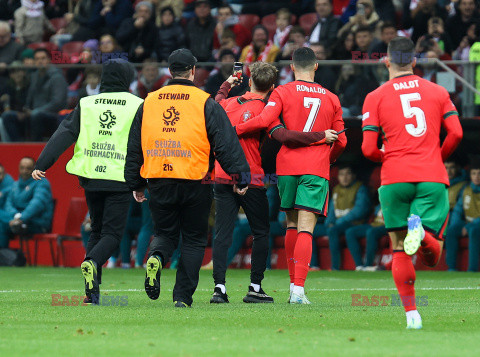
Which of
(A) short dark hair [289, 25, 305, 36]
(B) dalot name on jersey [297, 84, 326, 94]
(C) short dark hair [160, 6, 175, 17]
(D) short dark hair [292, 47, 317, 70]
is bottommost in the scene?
(B) dalot name on jersey [297, 84, 326, 94]

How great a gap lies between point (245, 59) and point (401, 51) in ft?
37.8

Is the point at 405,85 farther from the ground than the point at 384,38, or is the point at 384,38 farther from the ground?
the point at 384,38

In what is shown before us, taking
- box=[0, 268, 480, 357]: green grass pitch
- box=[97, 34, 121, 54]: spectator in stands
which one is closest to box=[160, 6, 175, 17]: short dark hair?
box=[97, 34, 121, 54]: spectator in stands

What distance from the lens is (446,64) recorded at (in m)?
16.2

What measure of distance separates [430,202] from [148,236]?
1104 centimetres

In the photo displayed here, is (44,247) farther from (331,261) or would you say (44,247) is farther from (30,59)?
(331,261)

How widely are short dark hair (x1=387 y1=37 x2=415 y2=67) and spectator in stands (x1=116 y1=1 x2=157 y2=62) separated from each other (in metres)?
13.4

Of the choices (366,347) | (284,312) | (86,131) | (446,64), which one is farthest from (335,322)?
(446,64)

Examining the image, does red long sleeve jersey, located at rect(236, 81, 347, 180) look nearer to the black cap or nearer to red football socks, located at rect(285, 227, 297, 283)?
red football socks, located at rect(285, 227, 297, 283)

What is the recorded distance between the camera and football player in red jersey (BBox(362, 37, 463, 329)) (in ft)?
25.1

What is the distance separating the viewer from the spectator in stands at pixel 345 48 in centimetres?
1770

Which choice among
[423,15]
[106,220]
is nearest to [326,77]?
[423,15]

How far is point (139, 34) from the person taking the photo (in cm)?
2141

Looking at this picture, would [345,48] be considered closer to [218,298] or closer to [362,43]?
[362,43]
